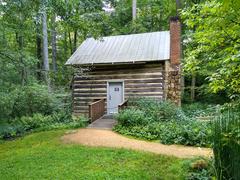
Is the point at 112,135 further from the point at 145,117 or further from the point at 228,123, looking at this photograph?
the point at 228,123

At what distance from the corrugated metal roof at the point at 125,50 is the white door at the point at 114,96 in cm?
133

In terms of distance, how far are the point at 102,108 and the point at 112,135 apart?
4176mm

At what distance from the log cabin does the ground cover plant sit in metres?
1.04

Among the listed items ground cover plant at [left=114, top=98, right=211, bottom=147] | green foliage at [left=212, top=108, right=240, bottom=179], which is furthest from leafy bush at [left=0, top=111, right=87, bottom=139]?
green foliage at [left=212, top=108, right=240, bottom=179]

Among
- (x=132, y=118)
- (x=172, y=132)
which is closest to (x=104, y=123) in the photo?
(x=132, y=118)

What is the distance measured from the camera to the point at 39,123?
42.9 feet

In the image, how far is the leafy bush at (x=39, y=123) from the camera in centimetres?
1196

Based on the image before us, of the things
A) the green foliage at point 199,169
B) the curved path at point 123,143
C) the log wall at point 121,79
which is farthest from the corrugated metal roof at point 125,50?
the green foliage at point 199,169

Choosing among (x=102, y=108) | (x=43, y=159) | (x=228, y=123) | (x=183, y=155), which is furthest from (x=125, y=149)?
(x=102, y=108)

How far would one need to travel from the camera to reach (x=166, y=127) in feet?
33.9

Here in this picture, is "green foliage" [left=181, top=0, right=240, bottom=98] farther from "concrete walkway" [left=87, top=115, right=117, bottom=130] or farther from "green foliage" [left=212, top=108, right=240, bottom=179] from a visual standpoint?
"concrete walkway" [left=87, top=115, right=117, bottom=130]

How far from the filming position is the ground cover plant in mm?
9147

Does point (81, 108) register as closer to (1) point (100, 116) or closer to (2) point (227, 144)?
(1) point (100, 116)

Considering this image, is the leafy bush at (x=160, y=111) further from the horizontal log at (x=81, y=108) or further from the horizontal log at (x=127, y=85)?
the horizontal log at (x=81, y=108)
